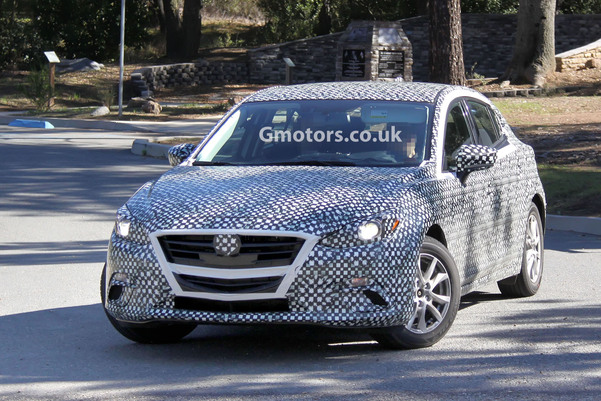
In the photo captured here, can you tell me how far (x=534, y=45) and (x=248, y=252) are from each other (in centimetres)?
2652

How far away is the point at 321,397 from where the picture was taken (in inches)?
209

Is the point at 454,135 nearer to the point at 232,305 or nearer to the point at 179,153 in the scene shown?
the point at 179,153

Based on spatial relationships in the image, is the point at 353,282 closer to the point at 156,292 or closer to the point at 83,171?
the point at 156,292

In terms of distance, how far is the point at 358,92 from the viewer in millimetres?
7504

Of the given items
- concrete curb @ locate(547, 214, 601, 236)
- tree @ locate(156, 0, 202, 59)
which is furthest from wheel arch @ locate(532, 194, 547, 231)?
tree @ locate(156, 0, 202, 59)

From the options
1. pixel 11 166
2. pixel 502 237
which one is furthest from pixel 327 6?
pixel 502 237

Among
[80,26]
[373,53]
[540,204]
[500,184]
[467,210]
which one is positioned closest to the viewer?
[467,210]

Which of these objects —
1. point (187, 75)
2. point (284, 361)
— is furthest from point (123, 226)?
point (187, 75)

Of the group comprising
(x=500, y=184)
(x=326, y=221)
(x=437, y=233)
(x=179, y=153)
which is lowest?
(x=437, y=233)

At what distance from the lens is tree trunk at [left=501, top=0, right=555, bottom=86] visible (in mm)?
30578

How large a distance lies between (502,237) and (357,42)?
2453 cm

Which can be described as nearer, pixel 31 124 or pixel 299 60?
pixel 31 124

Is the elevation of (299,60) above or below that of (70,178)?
above

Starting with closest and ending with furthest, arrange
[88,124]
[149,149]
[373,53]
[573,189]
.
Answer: [573,189], [149,149], [88,124], [373,53]
